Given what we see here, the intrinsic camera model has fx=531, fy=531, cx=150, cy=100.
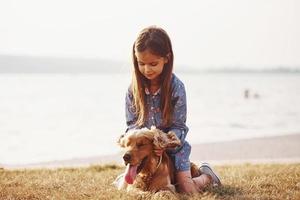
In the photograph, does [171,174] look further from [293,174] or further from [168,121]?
[293,174]

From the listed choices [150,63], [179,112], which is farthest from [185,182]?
[150,63]

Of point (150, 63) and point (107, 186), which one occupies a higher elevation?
point (150, 63)

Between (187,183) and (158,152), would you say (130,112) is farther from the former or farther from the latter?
(187,183)

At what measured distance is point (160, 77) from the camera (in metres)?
5.17

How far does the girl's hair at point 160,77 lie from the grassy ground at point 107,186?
0.80 metres

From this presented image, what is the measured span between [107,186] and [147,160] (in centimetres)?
101

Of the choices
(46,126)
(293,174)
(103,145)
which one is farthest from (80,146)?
(293,174)

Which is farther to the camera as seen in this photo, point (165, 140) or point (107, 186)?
point (107, 186)

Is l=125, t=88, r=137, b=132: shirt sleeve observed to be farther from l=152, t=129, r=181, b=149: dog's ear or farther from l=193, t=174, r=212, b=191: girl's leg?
l=193, t=174, r=212, b=191: girl's leg

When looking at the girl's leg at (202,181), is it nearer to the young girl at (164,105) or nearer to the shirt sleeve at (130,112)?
the young girl at (164,105)

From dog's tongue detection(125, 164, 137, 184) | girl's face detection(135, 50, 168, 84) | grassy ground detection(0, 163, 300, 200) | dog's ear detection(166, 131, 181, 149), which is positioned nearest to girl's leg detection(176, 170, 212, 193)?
grassy ground detection(0, 163, 300, 200)

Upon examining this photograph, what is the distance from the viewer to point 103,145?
12.1 m

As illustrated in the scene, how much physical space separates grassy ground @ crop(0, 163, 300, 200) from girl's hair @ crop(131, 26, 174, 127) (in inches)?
31.6

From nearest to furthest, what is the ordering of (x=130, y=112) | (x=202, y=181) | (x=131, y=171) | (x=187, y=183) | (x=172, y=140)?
(x=131, y=171) < (x=172, y=140) < (x=187, y=183) < (x=130, y=112) < (x=202, y=181)
